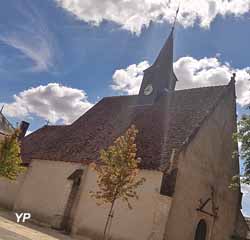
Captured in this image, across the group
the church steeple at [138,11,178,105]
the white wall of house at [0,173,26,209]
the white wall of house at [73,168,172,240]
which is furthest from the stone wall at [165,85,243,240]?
the white wall of house at [0,173,26,209]

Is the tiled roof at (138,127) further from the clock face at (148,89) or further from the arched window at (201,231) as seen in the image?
the arched window at (201,231)

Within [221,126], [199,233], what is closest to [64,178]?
[199,233]

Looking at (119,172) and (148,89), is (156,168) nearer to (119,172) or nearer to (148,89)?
(119,172)

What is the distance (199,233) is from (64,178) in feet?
29.0

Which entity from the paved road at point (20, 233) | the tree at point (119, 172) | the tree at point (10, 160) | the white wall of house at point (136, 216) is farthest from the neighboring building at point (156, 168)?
the paved road at point (20, 233)

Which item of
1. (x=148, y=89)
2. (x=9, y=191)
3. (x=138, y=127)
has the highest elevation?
(x=148, y=89)

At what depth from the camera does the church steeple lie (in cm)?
2447

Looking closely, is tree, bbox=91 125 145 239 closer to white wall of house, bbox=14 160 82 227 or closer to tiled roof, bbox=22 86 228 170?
tiled roof, bbox=22 86 228 170

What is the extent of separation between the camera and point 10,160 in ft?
77.0

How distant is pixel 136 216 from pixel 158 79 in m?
11.3

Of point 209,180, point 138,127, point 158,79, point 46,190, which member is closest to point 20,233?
point 46,190

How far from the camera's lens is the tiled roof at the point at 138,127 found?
18516 millimetres

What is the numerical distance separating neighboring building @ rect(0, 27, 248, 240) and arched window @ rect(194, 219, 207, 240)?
0.05 m

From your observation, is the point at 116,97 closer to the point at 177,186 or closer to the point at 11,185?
the point at 11,185
